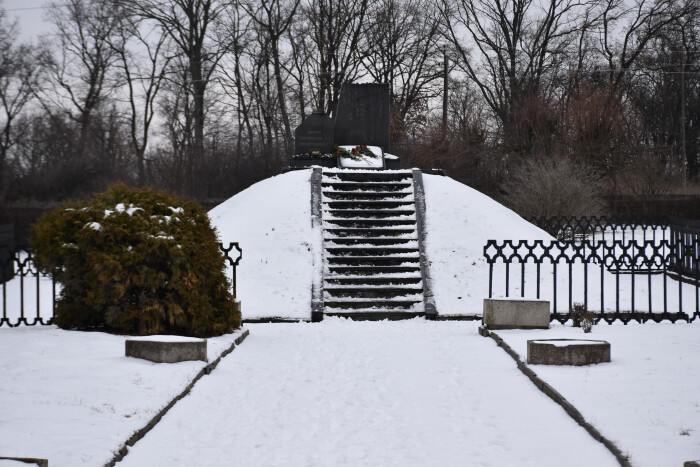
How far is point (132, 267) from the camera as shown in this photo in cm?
922

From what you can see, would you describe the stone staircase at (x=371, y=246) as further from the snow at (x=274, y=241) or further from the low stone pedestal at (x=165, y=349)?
the low stone pedestal at (x=165, y=349)

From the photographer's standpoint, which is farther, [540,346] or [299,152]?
[299,152]

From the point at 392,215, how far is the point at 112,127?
27131 millimetres

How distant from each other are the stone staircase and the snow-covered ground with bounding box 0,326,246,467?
171 inches

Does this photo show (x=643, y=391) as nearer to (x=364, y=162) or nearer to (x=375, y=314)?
(x=375, y=314)

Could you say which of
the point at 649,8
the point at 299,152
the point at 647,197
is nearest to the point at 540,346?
the point at 299,152

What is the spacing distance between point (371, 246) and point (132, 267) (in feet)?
21.3

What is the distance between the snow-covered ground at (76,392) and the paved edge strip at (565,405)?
3.36 meters

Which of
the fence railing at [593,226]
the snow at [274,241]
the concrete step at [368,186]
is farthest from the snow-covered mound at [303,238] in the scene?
the fence railing at [593,226]

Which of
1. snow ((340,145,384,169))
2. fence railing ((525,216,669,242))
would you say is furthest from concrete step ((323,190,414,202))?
snow ((340,145,384,169))

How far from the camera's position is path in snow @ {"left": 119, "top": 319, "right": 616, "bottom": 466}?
498 centimetres

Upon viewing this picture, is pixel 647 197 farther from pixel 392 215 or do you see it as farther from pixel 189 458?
pixel 189 458

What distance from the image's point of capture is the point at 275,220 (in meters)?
15.8

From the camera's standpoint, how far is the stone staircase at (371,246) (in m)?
13.1
